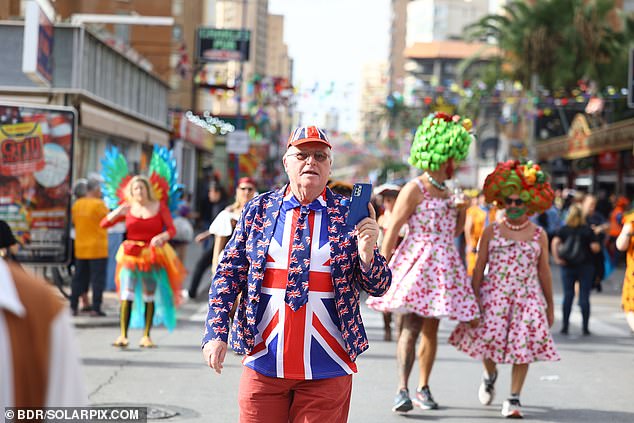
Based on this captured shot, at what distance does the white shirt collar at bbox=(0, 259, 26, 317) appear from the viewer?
178cm

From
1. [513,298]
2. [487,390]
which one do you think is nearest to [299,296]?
[513,298]

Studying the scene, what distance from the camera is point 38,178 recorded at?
42.7 ft

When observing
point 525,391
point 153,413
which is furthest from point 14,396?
point 525,391

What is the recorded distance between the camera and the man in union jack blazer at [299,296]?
4445mm

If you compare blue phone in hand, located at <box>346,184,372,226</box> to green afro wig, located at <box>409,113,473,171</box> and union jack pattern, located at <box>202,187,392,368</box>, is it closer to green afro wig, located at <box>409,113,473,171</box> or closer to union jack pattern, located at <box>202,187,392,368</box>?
union jack pattern, located at <box>202,187,392,368</box>

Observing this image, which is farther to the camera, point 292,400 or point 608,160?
point 608,160

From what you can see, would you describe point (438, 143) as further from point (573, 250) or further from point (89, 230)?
point (89, 230)

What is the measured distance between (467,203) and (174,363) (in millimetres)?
3638

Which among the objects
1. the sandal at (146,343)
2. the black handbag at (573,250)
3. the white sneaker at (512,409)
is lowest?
the sandal at (146,343)

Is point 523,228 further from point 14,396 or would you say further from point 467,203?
point 14,396

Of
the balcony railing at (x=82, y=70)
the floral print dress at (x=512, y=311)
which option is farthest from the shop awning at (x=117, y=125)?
the floral print dress at (x=512, y=311)

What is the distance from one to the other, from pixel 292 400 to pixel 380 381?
4942mm

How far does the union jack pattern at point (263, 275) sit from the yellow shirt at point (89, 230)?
9.13m

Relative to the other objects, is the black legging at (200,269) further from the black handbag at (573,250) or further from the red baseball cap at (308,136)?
the red baseball cap at (308,136)
